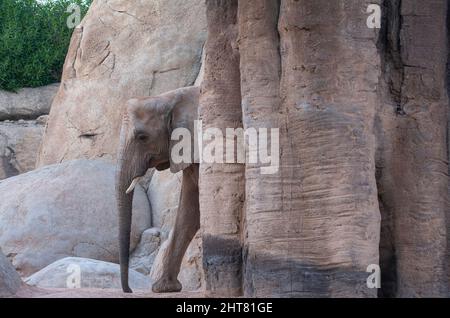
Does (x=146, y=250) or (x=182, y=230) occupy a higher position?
(x=182, y=230)

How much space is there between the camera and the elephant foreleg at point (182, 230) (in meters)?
8.76

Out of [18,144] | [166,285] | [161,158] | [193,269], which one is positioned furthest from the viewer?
[18,144]

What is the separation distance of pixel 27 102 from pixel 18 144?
722 mm

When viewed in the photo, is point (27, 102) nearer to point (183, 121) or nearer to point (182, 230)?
point (183, 121)

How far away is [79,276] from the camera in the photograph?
8859 mm

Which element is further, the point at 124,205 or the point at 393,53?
the point at 124,205

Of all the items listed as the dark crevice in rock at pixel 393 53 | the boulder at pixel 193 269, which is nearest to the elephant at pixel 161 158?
the boulder at pixel 193 269

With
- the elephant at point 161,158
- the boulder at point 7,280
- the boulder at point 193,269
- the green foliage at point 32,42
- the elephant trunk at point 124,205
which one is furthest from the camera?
the green foliage at point 32,42

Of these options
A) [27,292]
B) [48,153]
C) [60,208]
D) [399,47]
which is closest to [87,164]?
[60,208]

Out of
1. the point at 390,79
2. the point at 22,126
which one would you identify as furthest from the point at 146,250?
the point at 390,79

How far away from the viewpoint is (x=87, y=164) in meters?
12.7

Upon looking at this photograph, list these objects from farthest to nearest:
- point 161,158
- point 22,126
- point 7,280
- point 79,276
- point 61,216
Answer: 1. point 22,126
2. point 61,216
3. point 161,158
4. point 79,276
5. point 7,280

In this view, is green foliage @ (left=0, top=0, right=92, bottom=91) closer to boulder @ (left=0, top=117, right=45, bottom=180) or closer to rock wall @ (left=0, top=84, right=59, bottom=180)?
rock wall @ (left=0, top=84, right=59, bottom=180)

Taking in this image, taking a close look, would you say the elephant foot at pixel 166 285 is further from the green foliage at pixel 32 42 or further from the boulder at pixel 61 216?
the green foliage at pixel 32 42
